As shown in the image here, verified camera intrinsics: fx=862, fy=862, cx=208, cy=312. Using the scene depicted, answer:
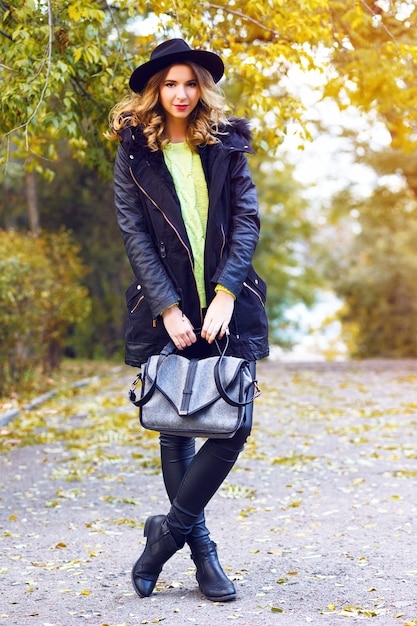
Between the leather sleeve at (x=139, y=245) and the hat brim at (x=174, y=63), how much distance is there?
0.29 metres

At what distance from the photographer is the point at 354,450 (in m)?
6.96

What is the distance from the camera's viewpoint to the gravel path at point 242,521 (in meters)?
3.32

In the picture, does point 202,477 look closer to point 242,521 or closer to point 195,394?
point 195,394

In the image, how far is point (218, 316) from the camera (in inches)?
124

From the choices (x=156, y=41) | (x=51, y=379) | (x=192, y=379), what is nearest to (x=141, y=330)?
(x=192, y=379)

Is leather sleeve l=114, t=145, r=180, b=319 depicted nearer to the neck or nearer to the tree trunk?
the neck

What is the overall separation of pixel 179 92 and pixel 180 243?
23.7 inches

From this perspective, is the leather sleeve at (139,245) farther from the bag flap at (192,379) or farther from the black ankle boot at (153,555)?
the black ankle boot at (153,555)

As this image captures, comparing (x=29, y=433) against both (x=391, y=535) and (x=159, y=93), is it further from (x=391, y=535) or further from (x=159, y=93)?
(x=159, y=93)

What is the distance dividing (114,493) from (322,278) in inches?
692

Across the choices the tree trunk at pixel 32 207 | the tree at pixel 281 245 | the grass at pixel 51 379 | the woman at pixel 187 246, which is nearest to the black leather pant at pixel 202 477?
the woman at pixel 187 246

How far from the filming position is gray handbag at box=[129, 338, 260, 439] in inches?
122

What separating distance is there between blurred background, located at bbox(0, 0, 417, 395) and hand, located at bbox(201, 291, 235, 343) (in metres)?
2.03

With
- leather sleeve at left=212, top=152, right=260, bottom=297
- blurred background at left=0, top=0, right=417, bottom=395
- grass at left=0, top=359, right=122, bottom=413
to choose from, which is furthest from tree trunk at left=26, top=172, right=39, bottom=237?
leather sleeve at left=212, top=152, right=260, bottom=297
